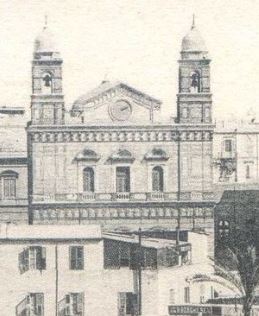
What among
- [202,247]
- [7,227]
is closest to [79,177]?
[202,247]

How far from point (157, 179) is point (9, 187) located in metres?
7.80

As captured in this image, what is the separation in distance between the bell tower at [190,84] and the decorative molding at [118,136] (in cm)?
71

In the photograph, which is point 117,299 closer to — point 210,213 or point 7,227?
point 7,227

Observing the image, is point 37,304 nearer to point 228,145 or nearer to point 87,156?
point 87,156

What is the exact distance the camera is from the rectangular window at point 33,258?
33.8 meters

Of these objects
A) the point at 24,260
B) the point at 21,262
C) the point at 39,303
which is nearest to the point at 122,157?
the point at 24,260

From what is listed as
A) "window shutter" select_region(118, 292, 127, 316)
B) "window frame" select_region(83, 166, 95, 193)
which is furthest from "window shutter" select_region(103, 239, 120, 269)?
"window frame" select_region(83, 166, 95, 193)

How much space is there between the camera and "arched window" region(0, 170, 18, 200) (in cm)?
4853

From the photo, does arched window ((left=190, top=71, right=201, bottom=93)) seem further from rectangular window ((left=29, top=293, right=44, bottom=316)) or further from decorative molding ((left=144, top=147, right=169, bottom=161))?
rectangular window ((left=29, top=293, right=44, bottom=316))

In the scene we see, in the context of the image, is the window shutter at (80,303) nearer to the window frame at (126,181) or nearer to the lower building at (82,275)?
the lower building at (82,275)

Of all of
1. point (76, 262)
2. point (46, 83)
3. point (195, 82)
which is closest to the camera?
point (76, 262)

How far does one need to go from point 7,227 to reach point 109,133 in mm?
13475

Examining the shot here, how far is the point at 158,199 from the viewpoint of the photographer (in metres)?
47.0

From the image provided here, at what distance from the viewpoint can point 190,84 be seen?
47.6 metres
